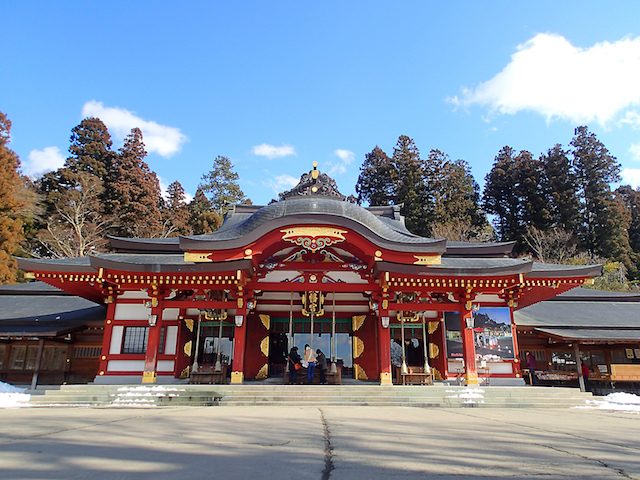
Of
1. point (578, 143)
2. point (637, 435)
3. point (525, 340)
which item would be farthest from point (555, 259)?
point (637, 435)

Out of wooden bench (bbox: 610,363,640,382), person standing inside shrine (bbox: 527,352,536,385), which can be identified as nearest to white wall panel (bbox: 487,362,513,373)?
person standing inside shrine (bbox: 527,352,536,385)

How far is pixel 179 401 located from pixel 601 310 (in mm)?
18166

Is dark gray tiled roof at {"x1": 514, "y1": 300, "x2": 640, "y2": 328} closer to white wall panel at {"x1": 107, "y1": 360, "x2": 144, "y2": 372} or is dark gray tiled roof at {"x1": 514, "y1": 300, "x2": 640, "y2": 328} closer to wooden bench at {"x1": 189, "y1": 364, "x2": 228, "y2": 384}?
wooden bench at {"x1": 189, "y1": 364, "x2": 228, "y2": 384}

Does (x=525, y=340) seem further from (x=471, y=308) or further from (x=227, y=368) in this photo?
(x=227, y=368)

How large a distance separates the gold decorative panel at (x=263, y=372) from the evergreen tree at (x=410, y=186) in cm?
2918

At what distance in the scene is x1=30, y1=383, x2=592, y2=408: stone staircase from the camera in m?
10.9

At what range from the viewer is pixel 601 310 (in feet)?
62.3

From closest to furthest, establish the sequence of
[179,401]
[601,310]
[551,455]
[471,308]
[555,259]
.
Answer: [551,455] < [179,401] < [471,308] < [601,310] < [555,259]

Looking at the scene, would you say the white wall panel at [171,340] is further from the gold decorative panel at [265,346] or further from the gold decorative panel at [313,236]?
the gold decorative panel at [313,236]

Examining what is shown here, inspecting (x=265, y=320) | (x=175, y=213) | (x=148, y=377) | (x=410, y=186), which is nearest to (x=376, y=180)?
(x=410, y=186)

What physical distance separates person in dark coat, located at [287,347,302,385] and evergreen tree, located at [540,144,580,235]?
3456 centimetres

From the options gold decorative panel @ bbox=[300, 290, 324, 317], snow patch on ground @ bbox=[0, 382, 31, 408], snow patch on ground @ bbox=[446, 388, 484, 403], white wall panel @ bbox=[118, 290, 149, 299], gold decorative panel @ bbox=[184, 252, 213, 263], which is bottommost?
snow patch on ground @ bbox=[0, 382, 31, 408]

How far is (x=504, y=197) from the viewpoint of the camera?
45.1 metres

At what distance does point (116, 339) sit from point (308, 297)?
22.1 feet
